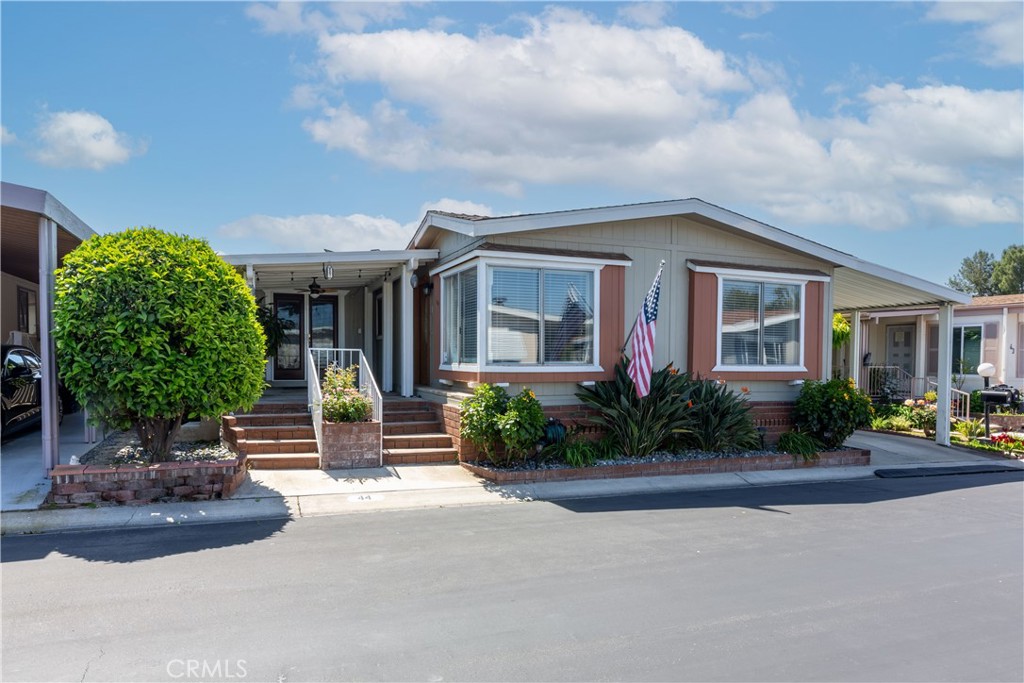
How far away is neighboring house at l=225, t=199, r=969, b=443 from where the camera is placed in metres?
9.95

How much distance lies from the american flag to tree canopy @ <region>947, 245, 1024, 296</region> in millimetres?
35676

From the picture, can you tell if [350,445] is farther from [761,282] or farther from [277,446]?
[761,282]

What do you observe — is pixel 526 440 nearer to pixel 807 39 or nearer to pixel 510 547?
pixel 510 547

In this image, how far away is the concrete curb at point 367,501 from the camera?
264 inches

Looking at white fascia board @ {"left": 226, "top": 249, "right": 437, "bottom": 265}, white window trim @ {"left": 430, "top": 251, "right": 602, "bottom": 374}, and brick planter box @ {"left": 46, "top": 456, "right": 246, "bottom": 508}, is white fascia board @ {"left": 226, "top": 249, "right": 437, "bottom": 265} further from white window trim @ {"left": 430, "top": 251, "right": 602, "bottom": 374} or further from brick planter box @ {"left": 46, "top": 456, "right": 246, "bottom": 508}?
brick planter box @ {"left": 46, "top": 456, "right": 246, "bottom": 508}

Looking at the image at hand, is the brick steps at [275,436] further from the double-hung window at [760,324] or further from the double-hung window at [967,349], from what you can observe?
the double-hung window at [967,349]

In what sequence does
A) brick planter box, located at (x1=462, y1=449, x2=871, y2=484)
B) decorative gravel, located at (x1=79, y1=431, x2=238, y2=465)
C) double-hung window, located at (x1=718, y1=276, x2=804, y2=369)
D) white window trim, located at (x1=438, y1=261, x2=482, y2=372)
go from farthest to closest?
double-hung window, located at (x1=718, y1=276, x2=804, y2=369) < white window trim, located at (x1=438, y1=261, x2=482, y2=372) < brick planter box, located at (x1=462, y1=449, x2=871, y2=484) < decorative gravel, located at (x1=79, y1=431, x2=238, y2=465)

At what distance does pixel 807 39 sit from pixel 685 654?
10.5m

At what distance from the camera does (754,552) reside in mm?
6047

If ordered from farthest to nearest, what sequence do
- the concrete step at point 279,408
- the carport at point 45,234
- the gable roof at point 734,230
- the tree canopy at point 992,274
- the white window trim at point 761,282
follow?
the tree canopy at point 992,274 < the white window trim at point 761,282 < the concrete step at point 279,408 < the gable roof at point 734,230 < the carport at point 45,234

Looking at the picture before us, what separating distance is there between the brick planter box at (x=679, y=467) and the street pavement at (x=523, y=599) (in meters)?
1.42

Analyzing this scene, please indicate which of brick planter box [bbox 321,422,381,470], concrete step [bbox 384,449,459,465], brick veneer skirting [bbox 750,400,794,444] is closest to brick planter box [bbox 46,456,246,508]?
brick planter box [bbox 321,422,381,470]

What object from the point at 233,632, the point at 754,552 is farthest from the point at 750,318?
the point at 233,632

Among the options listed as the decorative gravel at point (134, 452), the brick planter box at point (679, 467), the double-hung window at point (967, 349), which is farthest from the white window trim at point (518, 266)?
the double-hung window at point (967, 349)
